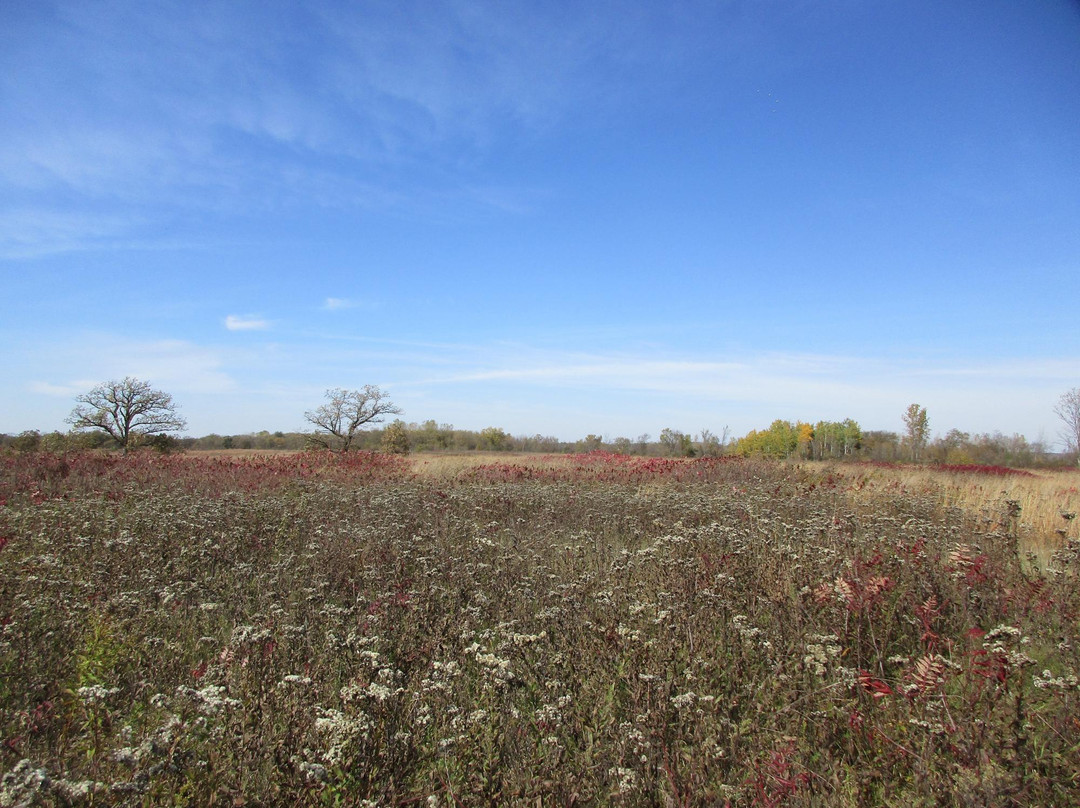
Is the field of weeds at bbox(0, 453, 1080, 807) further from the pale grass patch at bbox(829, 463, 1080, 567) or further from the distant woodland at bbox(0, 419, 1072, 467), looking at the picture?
the distant woodland at bbox(0, 419, 1072, 467)

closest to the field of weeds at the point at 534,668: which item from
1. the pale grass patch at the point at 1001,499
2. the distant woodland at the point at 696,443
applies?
the pale grass patch at the point at 1001,499

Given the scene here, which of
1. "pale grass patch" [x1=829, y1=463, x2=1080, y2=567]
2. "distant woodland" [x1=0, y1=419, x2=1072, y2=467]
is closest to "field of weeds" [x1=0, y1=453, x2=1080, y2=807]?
"pale grass patch" [x1=829, y1=463, x2=1080, y2=567]

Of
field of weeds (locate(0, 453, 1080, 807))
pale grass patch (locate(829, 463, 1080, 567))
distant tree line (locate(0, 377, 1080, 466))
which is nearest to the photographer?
field of weeds (locate(0, 453, 1080, 807))

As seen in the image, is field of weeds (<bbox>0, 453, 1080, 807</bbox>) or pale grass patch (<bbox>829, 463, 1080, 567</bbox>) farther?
pale grass patch (<bbox>829, 463, 1080, 567</bbox>)

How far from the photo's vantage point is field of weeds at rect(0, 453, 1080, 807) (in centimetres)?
245

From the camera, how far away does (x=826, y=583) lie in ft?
15.0

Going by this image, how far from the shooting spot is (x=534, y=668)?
3502mm

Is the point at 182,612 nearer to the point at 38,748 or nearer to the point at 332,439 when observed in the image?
the point at 38,748

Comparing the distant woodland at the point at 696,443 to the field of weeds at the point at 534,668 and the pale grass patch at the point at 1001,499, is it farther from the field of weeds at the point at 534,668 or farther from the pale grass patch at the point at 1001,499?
the field of weeds at the point at 534,668

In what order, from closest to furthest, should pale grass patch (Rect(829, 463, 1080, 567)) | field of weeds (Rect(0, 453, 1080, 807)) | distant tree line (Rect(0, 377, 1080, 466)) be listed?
field of weeds (Rect(0, 453, 1080, 807)) → pale grass patch (Rect(829, 463, 1080, 567)) → distant tree line (Rect(0, 377, 1080, 466))

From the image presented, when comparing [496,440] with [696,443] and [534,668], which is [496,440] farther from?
[534,668]

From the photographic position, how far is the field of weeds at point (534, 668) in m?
2.45

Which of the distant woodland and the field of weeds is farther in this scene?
the distant woodland

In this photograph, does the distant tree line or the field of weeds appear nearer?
the field of weeds
